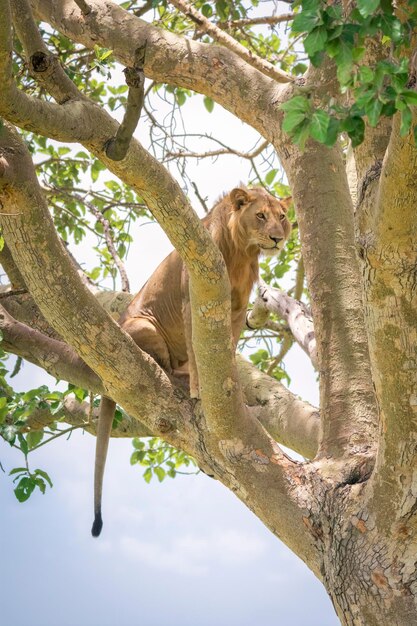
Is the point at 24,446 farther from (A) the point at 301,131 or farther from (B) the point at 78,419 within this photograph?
(A) the point at 301,131

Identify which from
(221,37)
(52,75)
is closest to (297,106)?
(52,75)

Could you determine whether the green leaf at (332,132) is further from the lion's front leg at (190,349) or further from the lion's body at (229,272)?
the lion's body at (229,272)

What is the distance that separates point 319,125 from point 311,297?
231 centimetres

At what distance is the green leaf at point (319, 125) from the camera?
1.98m

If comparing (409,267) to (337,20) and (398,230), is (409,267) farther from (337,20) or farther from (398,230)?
(337,20)

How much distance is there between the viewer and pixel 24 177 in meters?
3.66

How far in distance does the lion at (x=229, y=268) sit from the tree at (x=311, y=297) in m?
0.47

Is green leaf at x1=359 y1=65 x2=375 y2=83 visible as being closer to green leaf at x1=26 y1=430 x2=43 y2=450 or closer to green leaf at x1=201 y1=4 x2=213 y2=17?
green leaf at x1=26 y1=430 x2=43 y2=450

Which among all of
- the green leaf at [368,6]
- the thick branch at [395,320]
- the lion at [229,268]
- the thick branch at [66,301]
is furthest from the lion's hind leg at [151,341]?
the green leaf at [368,6]

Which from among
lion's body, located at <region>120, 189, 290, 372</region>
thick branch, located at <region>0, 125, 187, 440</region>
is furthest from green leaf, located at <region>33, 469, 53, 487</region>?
lion's body, located at <region>120, 189, 290, 372</region>

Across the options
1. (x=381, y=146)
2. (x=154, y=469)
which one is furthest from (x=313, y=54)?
(x=154, y=469)

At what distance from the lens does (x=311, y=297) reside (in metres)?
4.25

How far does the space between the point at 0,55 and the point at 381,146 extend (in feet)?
4.60

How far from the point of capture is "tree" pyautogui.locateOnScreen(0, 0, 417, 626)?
2826mm
